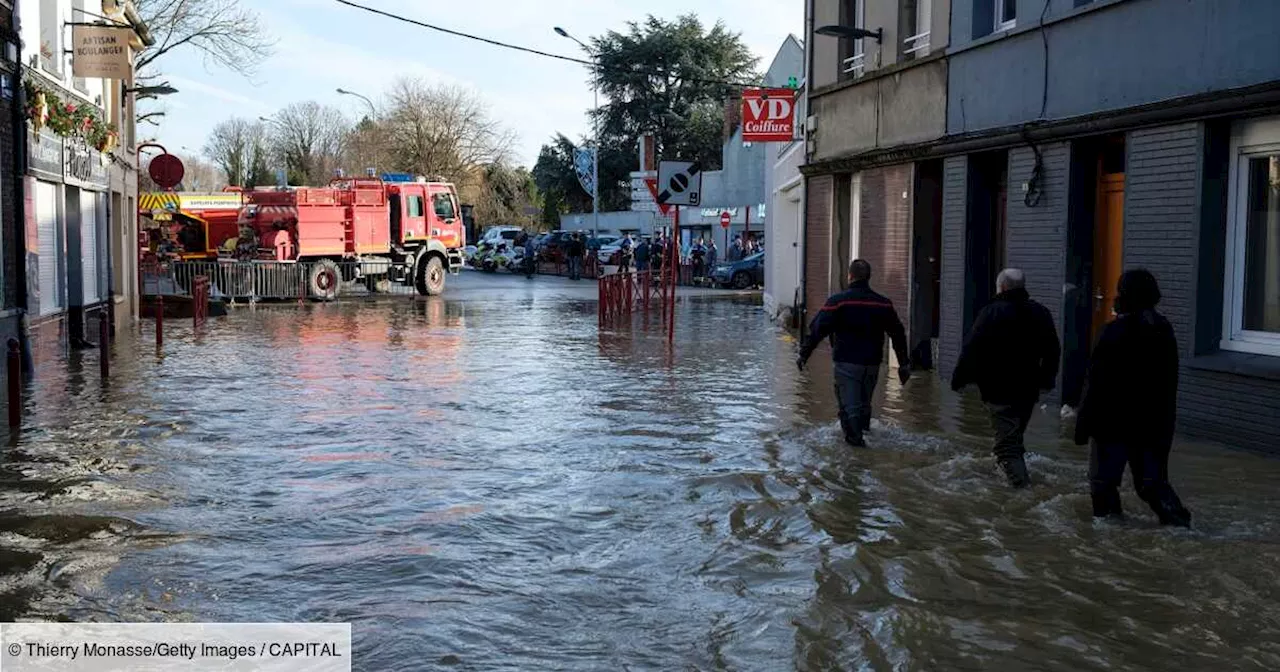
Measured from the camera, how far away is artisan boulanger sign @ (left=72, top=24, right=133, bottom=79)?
61.2 feet

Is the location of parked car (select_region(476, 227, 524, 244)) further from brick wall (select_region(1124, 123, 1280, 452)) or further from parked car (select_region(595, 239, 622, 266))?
brick wall (select_region(1124, 123, 1280, 452))

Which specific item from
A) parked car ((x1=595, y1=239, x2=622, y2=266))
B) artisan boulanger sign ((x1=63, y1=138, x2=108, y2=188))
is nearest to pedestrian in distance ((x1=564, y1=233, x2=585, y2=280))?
parked car ((x1=595, y1=239, x2=622, y2=266))

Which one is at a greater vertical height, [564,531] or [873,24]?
[873,24]

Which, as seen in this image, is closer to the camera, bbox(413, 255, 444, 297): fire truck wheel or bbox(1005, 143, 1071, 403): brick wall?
bbox(1005, 143, 1071, 403): brick wall

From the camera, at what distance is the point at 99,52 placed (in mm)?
18641

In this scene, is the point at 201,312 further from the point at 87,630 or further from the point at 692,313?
the point at 87,630

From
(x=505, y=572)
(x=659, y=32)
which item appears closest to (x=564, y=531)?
(x=505, y=572)

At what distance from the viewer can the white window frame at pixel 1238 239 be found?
10.6 m

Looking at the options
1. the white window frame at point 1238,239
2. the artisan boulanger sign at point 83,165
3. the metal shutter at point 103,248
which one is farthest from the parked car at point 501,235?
the white window frame at point 1238,239

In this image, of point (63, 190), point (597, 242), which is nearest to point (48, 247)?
point (63, 190)

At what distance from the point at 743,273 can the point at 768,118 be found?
1997 centimetres

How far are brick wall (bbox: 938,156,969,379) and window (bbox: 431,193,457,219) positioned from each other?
23367 mm

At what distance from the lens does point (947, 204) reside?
15.7 metres

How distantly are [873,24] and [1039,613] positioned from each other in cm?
1381
